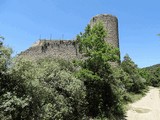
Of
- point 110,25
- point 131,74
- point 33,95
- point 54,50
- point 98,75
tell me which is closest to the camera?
point 33,95

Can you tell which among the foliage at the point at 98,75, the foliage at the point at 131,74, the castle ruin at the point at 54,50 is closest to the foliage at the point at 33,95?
the foliage at the point at 98,75

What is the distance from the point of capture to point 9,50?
12258mm

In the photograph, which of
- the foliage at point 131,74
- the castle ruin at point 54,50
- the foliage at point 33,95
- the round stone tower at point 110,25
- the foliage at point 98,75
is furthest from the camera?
the foliage at point 131,74

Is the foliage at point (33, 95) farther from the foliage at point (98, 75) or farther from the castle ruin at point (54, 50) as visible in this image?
the castle ruin at point (54, 50)

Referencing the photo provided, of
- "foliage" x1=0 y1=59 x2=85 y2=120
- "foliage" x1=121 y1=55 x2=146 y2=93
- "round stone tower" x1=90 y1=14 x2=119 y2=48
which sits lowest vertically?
"foliage" x1=0 y1=59 x2=85 y2=120

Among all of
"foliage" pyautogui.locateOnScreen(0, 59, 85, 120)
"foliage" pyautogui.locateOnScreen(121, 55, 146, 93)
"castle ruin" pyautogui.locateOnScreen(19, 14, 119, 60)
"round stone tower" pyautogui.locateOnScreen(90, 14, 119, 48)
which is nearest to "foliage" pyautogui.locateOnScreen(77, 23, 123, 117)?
"foliage" pyautogui.locateOnScreen(0, 59, 85, 120)

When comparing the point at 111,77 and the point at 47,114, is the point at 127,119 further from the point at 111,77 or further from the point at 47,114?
the point at 47,114

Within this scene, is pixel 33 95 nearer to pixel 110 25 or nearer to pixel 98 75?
pixel 98 75

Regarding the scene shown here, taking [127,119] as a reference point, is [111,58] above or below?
above

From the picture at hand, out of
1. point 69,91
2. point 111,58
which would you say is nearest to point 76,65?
point 111,58

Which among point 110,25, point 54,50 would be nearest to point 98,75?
point 54,50

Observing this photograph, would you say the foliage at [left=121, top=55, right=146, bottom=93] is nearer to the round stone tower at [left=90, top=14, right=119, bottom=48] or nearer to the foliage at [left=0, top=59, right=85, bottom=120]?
the round stone tower at [left=90, top=14, right=119, bottom=48]

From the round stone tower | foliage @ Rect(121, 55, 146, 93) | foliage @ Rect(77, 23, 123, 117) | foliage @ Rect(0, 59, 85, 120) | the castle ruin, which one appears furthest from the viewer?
foliage @ Rect(121, 55, 146, 93)

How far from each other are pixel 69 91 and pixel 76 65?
4.83 meters
